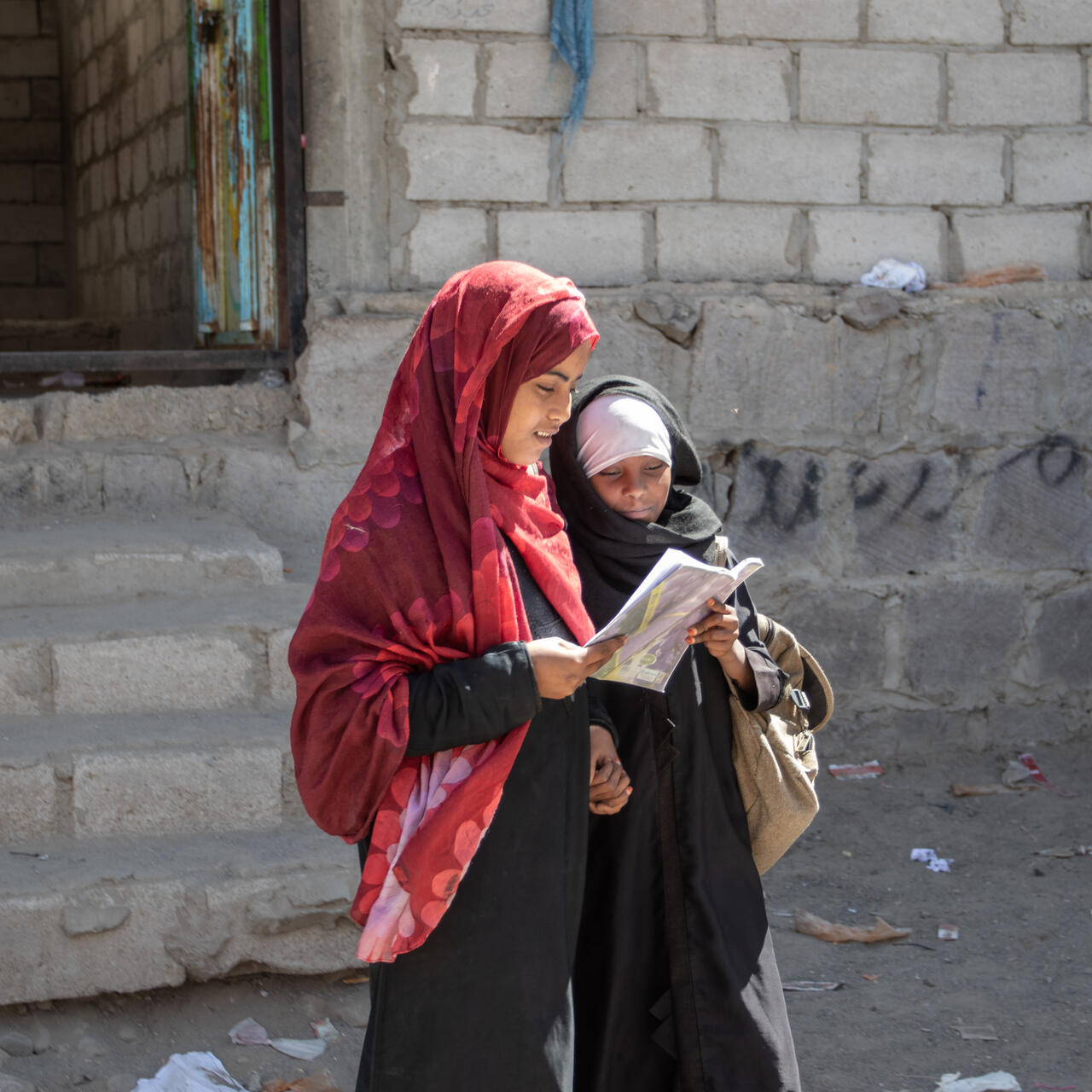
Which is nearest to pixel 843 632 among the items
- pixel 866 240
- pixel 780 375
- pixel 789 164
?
pixel 780 375

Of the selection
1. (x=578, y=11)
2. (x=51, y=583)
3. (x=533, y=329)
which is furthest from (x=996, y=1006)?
(x=578, y=11)

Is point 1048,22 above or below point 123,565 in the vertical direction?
above

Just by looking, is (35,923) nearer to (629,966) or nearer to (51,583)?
(51,583)

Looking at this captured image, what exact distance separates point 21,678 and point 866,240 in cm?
318

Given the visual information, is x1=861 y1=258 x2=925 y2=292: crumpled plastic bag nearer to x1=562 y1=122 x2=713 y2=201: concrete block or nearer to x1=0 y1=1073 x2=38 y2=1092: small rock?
x1=562 y1=122 x2=713 y2=201: concrete block

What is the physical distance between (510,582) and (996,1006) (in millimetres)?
2142

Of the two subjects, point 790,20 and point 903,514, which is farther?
point 903,514

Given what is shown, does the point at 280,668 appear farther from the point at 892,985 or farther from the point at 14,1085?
the point at 892,985

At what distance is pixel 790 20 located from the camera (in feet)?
14.2

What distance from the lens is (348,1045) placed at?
2.96 meters

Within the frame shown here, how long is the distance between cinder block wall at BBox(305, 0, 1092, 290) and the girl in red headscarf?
2474 millimetres

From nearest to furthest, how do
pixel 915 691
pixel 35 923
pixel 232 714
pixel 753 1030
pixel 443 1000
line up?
pixel 443 1000
pixel 753 1030
pixel 35 923
pixel 232 714
pixel 915 691

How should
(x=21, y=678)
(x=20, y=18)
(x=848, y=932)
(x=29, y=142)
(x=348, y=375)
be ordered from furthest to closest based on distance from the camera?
(x=29, y=142) → (x=20, y=18) → (x=348, y=375) → (x=848, y=932) → (x=21, y=678)

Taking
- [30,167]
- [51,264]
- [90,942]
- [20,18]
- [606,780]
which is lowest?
[90,942]
